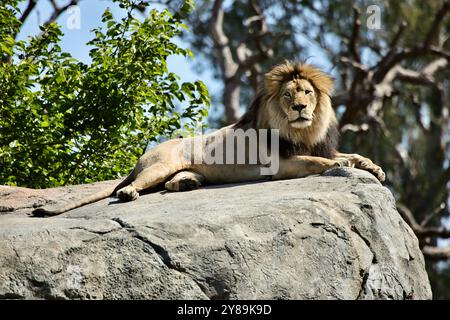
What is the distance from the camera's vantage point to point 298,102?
752 cm

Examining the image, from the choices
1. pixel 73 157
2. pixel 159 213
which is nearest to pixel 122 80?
pixel 73 157

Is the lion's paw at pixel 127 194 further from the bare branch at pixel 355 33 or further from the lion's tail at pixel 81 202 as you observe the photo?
the bare branch at pixel 355 33

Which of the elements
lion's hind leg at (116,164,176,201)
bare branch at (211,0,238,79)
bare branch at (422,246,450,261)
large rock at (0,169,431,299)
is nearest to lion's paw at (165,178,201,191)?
lion's hind leg at (116,164,176,201)

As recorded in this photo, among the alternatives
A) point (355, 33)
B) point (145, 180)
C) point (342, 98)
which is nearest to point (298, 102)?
point (145, 180)

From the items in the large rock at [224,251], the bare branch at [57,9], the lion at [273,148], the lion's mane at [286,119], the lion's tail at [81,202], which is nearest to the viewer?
the large rock at [224,251]

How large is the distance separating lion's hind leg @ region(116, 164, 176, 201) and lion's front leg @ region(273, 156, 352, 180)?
3.58 ft

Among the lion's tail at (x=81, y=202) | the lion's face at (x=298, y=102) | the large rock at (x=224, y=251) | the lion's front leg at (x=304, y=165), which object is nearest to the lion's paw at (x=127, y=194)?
the lion's tail at (x=81, y=202)

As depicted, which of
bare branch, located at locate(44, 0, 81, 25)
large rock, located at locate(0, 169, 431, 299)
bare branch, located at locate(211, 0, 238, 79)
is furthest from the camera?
bare branch, located at locate(211, 0, 238, 79)

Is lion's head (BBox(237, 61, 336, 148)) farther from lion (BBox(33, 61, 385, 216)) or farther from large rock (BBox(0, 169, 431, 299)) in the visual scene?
large rock (BBox(0, 169, 431, 299))

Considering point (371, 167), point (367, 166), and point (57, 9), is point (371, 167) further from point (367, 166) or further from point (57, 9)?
point (57, 9)

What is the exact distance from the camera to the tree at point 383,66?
1941 cm

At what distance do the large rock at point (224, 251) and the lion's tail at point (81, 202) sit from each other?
432 millimetres

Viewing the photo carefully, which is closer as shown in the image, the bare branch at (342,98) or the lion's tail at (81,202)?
the lion's tail at (81,202)

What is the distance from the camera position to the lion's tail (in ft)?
23.5
